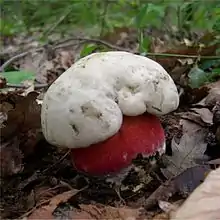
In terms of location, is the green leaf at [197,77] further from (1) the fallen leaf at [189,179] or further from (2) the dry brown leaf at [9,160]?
(2) the dry brown leaf at [9,160]

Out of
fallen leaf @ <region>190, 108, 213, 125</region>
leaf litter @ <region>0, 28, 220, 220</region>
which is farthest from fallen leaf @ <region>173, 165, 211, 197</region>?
fallen leaf @ <region>190, 108, 213, 125</region>

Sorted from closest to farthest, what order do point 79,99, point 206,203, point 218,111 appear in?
point 206,203
point 79,99
point 218,111

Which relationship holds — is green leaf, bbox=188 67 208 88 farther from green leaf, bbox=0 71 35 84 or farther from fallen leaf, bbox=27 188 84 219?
fallen leaf, bbox=27 188 84 219

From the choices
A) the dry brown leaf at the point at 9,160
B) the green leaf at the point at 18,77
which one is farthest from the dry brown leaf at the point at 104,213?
the green leaf at the point at 18,77

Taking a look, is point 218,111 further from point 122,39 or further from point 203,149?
point 122,39

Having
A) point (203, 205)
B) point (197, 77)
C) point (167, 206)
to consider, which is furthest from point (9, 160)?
point (197, 77)

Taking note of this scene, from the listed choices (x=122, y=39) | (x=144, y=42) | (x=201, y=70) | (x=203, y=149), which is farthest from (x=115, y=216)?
(x=122, y=39)
